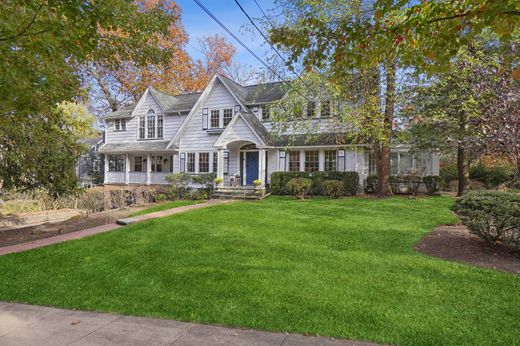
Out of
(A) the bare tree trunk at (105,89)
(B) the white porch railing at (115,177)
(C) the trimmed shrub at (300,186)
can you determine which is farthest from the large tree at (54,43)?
(A) the bare tree trunk at (105,89)

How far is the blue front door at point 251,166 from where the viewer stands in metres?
21.5

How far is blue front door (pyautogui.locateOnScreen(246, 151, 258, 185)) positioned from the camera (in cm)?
2148

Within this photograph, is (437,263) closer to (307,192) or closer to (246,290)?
(246,290)

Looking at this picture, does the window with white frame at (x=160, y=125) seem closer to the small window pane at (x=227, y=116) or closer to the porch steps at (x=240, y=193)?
the small window pane at (x=227, y=116)

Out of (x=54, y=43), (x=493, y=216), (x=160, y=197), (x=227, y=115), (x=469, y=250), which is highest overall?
(x=227, y=115)

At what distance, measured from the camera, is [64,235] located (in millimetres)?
9625

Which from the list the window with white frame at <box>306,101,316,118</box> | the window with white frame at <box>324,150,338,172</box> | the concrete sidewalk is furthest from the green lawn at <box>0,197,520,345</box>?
the window with white frame at <box>324,150,338,172</box>

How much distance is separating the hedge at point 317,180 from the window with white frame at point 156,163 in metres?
10.3

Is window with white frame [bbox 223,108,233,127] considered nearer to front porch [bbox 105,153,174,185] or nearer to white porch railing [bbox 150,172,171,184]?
front porch [bbox 105,153,174,185]

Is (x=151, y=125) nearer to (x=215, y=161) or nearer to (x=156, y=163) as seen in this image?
(x=156, y=163)

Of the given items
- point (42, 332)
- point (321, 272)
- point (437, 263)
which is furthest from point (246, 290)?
point (437, 263)

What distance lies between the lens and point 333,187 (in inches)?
694

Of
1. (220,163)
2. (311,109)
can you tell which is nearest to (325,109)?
(311,109)

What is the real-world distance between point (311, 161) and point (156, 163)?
12311 millimetres
